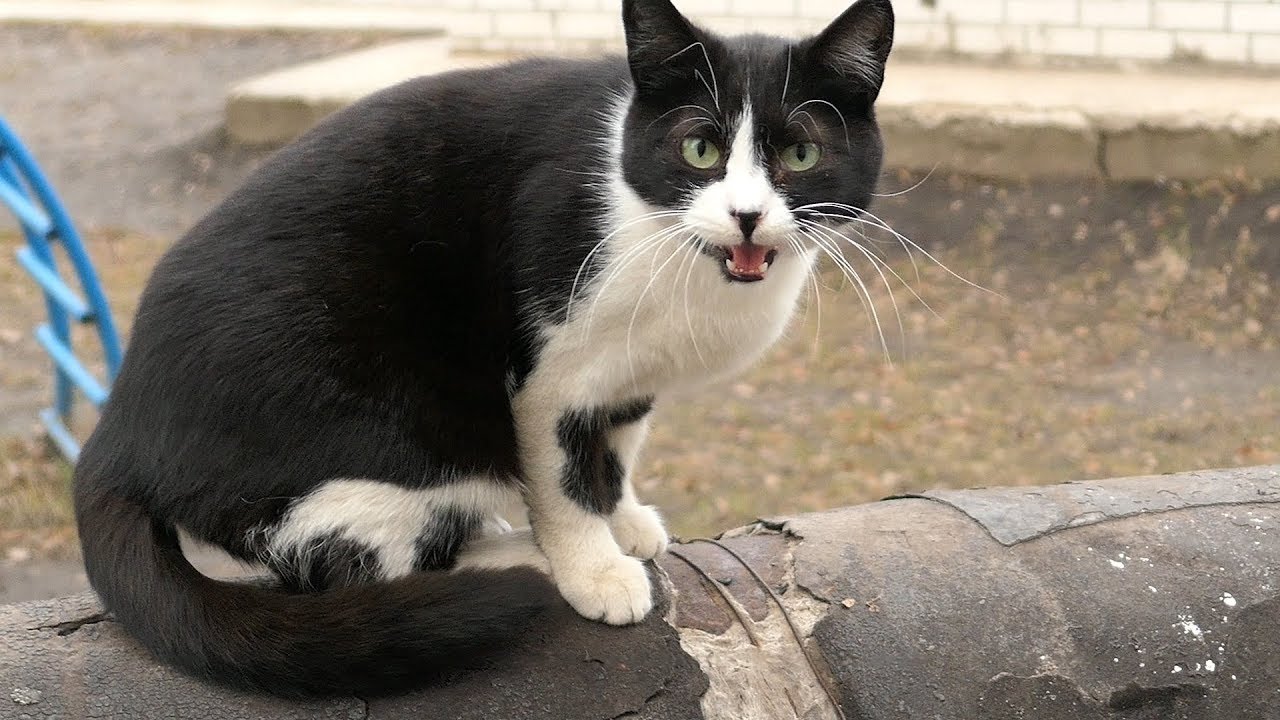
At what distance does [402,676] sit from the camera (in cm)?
162

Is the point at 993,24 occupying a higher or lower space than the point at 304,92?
lower

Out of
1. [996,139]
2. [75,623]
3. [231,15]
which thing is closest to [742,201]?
[75,623]

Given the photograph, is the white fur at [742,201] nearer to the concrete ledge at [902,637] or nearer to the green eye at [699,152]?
Result: the green eye at [699,152]

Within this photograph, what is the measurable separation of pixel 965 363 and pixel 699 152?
3.57 meters

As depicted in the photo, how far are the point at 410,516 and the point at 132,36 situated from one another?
831 cm

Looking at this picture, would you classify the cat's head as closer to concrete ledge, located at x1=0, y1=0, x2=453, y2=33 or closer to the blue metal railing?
the blue metal railing

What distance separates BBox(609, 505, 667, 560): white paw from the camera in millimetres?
2148

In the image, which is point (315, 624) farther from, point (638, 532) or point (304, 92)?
point (304, 92)

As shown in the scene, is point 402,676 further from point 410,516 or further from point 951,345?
point 951,345

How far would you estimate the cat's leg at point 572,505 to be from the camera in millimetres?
1883

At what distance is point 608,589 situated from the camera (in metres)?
1.87

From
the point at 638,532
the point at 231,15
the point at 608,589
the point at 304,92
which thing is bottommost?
the point at 231,15

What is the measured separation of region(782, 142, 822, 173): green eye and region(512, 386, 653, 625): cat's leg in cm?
45

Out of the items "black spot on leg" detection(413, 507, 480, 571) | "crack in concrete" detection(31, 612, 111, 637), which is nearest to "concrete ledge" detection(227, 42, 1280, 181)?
"black spot on leg" detection(413, 507, 480, 571)
